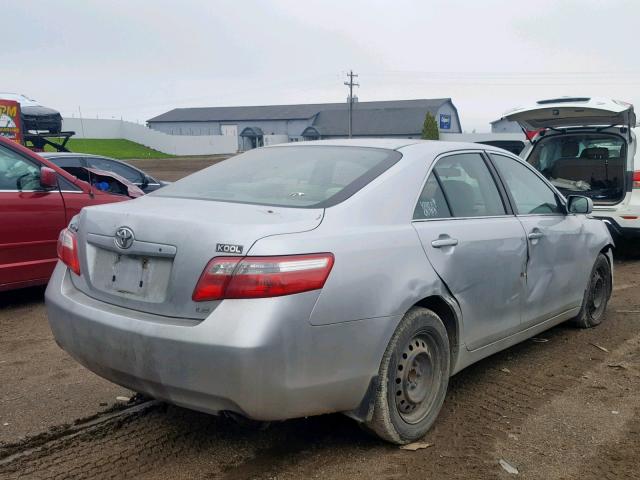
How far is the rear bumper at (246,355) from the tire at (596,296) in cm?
296

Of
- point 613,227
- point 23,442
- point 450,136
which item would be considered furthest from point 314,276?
point 450,136

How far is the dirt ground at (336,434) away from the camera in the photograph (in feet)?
10.4

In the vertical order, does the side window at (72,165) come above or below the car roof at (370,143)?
below

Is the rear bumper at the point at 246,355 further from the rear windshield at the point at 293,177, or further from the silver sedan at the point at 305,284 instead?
the rear windshield at the point at 293,177

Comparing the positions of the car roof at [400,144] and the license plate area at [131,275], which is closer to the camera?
the license plate area at [131,275]

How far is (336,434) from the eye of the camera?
353 cm

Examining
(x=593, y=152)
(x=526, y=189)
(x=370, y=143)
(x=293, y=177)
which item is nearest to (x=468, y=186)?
(x=370, y=143)

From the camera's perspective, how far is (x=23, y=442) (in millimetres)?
3439

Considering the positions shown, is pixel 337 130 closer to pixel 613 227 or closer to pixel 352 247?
pixel 613 227

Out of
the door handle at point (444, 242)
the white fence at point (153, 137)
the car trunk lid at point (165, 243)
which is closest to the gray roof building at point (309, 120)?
the white fence at point (153, 137)

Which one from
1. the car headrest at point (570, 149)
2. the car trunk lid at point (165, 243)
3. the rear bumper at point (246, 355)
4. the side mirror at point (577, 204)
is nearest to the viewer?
the rear bumper at point (246, 355)

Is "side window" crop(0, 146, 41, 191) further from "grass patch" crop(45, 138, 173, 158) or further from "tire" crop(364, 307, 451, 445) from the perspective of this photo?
"grass patch" crop(45, 138, 173, 158)

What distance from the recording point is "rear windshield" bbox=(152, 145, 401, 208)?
335 centimetres

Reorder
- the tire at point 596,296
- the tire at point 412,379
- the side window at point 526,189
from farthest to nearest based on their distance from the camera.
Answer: the tire at point 596,296
the side window at point 526,189
the tire at point 412,379
